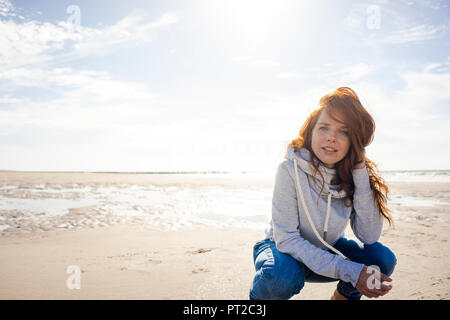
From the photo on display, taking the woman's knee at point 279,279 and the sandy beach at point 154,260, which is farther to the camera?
the sandy beach at point 154,260

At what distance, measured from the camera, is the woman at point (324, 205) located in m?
2.12

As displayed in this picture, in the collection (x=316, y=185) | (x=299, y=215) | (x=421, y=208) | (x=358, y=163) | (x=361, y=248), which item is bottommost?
(x=421, y=208)

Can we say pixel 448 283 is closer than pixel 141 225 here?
Yes

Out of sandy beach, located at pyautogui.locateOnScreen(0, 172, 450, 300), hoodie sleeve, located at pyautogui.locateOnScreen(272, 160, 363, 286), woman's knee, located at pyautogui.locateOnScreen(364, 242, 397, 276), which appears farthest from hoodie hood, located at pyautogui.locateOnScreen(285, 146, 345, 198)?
sandy beach, located at pyautogui.locateOnScreen(0, 172, 450, 300)

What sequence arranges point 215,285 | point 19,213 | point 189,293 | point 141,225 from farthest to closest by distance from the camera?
point 19,213 < point 141,225 < point 215,285 < point 189,293

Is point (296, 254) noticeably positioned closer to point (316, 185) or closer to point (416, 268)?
point (316, 185)

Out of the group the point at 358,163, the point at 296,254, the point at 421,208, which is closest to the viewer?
the point at 296,254

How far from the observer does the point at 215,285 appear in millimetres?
3314

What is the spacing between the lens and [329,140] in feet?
7.39

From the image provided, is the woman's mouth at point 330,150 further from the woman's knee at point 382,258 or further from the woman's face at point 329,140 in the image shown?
the woman's knee at point 382,258

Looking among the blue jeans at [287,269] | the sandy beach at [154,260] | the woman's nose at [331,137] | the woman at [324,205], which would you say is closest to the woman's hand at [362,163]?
the woman at [324,205]

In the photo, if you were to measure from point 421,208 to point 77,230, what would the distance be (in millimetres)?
9759

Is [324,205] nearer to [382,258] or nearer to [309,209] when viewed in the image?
[309,209]
